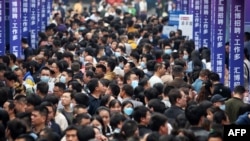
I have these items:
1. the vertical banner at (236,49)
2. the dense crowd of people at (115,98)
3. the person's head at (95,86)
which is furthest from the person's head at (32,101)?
the vertical banner at (236,49)

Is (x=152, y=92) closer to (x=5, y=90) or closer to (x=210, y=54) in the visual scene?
(x=5, y=90)

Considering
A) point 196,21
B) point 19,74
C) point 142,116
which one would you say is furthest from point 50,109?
point 196,21

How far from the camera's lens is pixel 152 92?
1847cm

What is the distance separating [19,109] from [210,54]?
11.3 m

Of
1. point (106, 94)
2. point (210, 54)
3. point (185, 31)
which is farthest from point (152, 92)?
point (185, 31)

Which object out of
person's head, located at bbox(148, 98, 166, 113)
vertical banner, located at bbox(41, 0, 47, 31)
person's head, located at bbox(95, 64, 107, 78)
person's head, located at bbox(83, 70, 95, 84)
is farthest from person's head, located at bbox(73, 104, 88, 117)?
vertical banner, located at bbox(41, 0, 47, 31)

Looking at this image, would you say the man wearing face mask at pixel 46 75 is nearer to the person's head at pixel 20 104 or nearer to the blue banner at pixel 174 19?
the person's head at pixel 20 104

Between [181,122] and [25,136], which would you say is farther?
[181,122]

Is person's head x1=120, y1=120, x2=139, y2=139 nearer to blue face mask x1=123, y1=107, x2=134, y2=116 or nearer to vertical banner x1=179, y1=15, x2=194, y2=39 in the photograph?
blue face mask x1=123, y1=107, x2=134, y2=116

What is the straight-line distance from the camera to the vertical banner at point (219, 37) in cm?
2592

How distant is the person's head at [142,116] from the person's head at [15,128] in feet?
6.11

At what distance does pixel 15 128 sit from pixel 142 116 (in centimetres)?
203

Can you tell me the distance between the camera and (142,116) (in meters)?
16.0

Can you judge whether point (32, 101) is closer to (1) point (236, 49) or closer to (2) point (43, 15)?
(1) point (236, 49)
